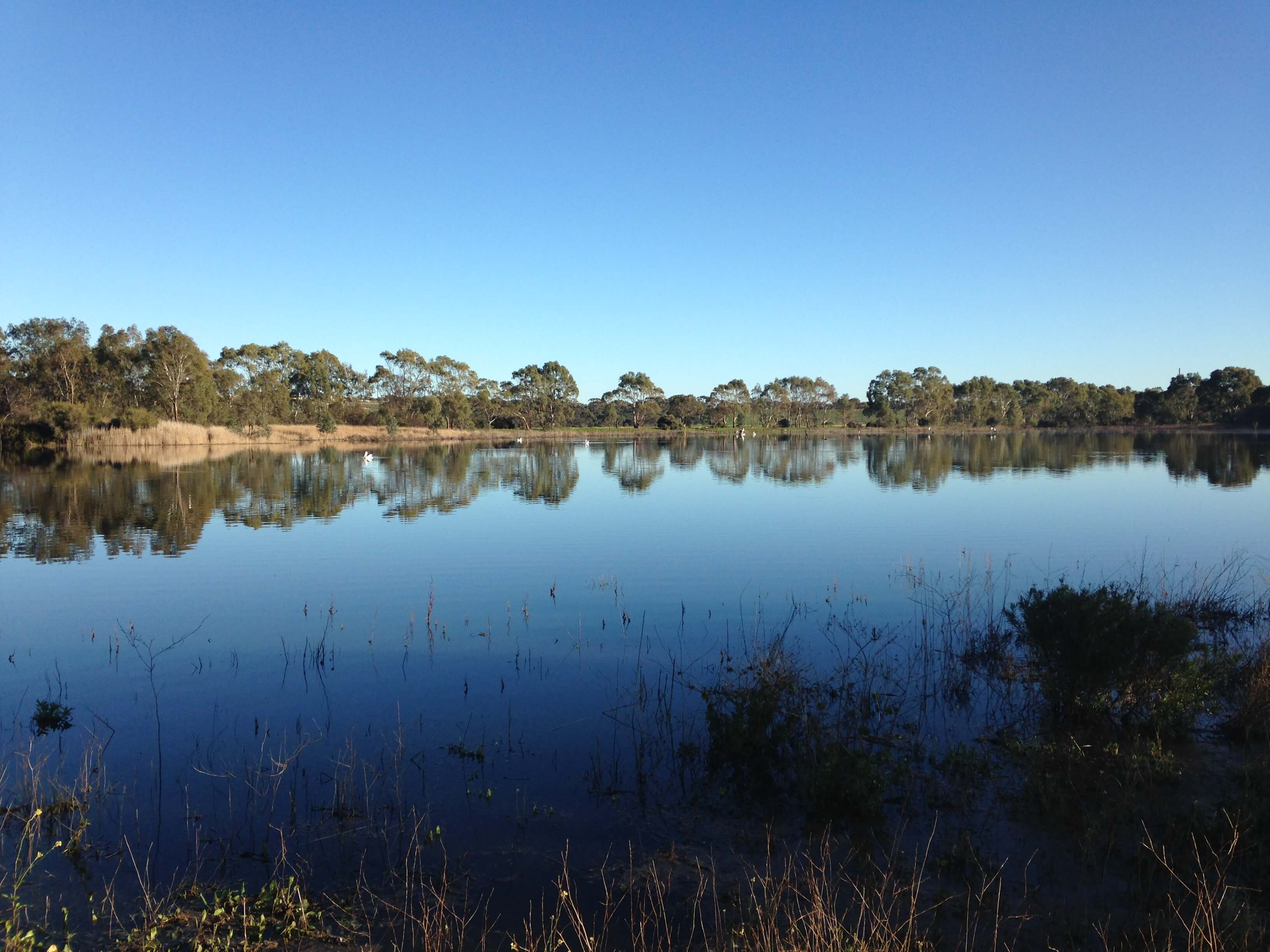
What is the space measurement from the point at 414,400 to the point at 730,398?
63056 mm

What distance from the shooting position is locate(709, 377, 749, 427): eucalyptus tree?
438 feet

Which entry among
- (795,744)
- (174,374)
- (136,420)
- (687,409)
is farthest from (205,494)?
(687,409)

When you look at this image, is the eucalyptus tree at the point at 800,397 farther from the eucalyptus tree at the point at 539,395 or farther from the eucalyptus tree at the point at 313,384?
the eucalyptus tree at the point at 313,384

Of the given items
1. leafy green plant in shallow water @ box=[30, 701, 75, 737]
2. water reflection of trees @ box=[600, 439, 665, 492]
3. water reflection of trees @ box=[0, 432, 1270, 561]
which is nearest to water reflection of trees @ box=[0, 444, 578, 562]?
water reflection of trees @ box=[0, 432, 1270, 561]

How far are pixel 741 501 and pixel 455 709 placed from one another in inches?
752

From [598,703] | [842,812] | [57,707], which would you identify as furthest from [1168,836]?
[57,707]

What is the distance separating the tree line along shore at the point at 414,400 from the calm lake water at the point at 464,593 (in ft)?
114

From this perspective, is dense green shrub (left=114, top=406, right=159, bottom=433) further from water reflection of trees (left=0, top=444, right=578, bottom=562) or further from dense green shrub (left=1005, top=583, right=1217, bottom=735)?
dense green shrub (left=1005, top=583, right=1217, bottom=735)

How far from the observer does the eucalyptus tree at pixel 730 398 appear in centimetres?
13350

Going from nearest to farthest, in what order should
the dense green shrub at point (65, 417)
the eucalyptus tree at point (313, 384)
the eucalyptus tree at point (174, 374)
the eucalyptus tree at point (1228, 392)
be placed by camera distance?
the dense green shrub at point (65, 417)
the eucalyptus tree at point (174, 374)
the eucalyptus tree at point (313, 384)
the eucalyptus tree at point (1228, 392)

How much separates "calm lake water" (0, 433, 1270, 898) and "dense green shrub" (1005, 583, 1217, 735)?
12.6 ft

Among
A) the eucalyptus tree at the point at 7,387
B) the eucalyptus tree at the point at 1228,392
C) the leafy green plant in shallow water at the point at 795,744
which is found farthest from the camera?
the eucalyptus tree at the point at 1228,392

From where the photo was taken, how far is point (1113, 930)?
12.6 ft

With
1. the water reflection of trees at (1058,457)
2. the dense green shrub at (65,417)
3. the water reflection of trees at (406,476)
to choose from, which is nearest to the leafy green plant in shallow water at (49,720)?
the water reflection of trees at (406,476)
